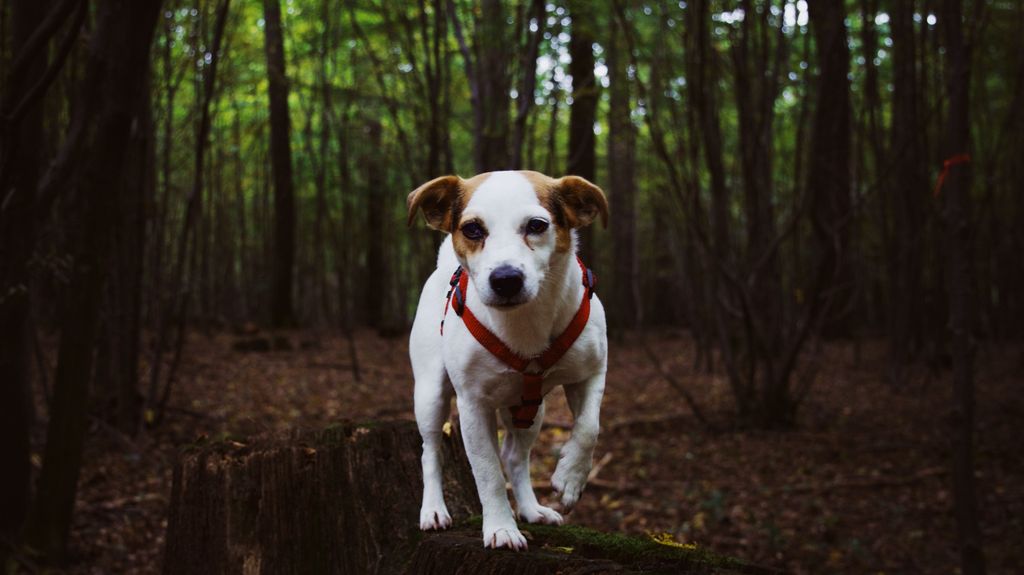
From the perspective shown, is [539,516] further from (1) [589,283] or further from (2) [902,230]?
(2) [902,230]

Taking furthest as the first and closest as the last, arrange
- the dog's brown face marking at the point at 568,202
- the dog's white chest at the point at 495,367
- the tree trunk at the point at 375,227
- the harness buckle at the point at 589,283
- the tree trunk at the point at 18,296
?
the tree trunk at the point at 375,227 → the tree trunk at the point at 18,296 → the harness buckle at the point at 589,283 → the dog's white chest at the point at 495,367 → the dog's brown face marking at the point at 568,202

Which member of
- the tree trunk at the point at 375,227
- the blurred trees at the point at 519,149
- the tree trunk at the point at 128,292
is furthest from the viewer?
the tree trunk at the point at 375,227

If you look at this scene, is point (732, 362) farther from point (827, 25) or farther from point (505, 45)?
point (505, 45)

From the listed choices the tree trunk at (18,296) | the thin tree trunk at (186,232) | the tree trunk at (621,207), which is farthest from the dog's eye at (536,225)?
the tree trunk at (621,207)

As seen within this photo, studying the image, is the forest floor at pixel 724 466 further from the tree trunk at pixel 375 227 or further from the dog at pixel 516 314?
the tree trunk at pixel 375 227

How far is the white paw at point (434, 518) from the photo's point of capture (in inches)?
117

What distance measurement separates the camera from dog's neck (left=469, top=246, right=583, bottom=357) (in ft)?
8.05

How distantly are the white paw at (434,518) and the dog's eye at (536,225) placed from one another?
1.28 meters

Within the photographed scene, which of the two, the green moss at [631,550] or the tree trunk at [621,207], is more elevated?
the tree trunk at [621,207]

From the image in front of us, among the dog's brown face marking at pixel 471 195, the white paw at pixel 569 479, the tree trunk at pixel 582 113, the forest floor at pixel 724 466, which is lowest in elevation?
the forest floor at pixel 724 466

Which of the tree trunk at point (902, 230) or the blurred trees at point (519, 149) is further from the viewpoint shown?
the tree trunk at point (902, 230)

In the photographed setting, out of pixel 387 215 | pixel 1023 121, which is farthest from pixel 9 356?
pixel 387 215

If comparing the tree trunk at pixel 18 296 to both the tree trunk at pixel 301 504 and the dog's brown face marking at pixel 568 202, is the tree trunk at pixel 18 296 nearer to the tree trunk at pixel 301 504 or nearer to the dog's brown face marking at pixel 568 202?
the tree trunk at pixel 301 504

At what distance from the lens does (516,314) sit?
2459 mm
